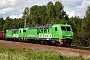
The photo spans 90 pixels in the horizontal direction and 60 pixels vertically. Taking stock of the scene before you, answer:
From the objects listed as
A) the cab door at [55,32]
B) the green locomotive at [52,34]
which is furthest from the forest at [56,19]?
the cab door at [55,32]

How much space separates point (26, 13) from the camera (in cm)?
10725

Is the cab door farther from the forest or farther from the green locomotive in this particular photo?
the forest

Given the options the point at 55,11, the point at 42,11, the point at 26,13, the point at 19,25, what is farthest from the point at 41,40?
the point at 19,25

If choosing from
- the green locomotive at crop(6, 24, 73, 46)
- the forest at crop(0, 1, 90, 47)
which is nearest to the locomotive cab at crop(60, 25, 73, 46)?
the green locomotive at crop(6, 24, 73, 46)

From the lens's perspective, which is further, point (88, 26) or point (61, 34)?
point (88, 26)

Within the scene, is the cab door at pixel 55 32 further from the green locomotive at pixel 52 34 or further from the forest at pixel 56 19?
the forest at pixel 56 19

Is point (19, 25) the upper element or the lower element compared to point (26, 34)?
upper

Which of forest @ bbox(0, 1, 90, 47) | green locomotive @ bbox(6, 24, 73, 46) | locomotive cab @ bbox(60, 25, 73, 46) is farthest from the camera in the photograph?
forest @ bbox(0, 1, 90, 47)

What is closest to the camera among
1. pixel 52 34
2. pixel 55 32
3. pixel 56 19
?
pixel 55 32

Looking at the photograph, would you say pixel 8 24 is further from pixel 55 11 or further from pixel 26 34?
pixel 26 34

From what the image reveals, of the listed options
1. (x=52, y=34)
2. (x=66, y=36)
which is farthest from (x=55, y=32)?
(x=66, y=36)

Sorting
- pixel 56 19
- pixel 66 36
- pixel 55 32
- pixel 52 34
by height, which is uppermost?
pixel 56 19

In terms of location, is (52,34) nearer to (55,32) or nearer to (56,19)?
(55,32)

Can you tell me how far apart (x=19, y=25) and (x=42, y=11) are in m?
23.1
